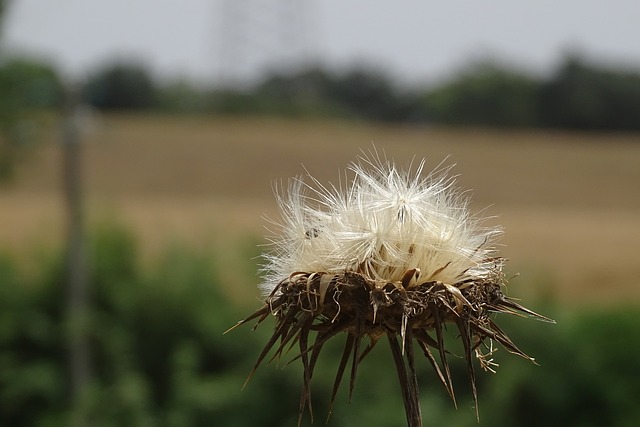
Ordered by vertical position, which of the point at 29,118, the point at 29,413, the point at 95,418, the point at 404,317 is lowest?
the point at 29,413

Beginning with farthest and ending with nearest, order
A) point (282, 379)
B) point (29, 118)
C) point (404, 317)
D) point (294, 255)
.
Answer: point (29, 118)
point (282, 379)
point (294, 255)
point (404, 317)

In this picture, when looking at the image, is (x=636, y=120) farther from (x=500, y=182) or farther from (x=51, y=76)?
(x=51, y=76)

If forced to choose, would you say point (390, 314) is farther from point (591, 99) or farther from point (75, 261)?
point (591, 99)

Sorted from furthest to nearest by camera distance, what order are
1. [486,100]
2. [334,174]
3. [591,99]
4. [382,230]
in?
[486,100] → [591,99] → [334,174] → [382,230]

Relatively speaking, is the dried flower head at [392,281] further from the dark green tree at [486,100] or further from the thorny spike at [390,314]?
the dark green tree at [486,100]

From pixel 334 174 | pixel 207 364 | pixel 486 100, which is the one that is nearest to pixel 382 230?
pixel 207 364

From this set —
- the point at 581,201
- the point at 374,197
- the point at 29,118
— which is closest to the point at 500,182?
the point at 581,201
